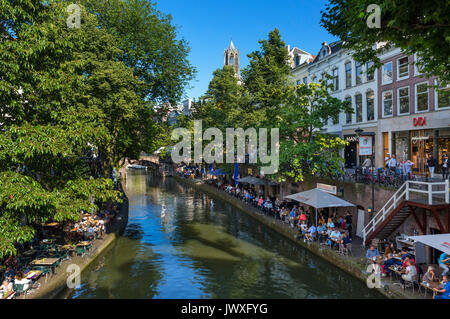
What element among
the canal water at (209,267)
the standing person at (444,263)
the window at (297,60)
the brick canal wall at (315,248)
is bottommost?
the canal water at (209,267)

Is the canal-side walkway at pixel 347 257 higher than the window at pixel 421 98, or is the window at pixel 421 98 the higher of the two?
the window at pixel 421 98

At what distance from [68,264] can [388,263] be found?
46.7ft

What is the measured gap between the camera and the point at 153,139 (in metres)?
32.9

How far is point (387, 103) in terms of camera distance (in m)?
28.2

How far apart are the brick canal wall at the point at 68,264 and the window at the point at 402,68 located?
24517 mm

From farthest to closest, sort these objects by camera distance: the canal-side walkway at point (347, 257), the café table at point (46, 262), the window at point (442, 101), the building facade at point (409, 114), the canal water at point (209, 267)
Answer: the building facade at point (409, 114) → the window at point (442, 101) → the café table at point (46, 262) → the canal water at point (209, 267) → the canal-side walkway at point (347, 257)

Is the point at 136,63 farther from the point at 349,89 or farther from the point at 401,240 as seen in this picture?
the point at 401,240

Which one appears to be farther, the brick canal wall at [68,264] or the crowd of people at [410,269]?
the brick canal wall at [68,264]

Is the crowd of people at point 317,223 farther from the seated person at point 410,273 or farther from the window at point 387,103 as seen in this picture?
the window at point 387,103

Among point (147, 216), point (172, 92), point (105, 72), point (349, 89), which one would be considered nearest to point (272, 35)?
point (349, 89)

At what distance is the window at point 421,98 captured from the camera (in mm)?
24344

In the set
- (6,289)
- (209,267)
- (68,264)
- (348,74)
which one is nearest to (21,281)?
(6,289)

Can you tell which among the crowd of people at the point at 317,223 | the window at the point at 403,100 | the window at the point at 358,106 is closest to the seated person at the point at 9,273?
the crowd of people at the point at 317,223
